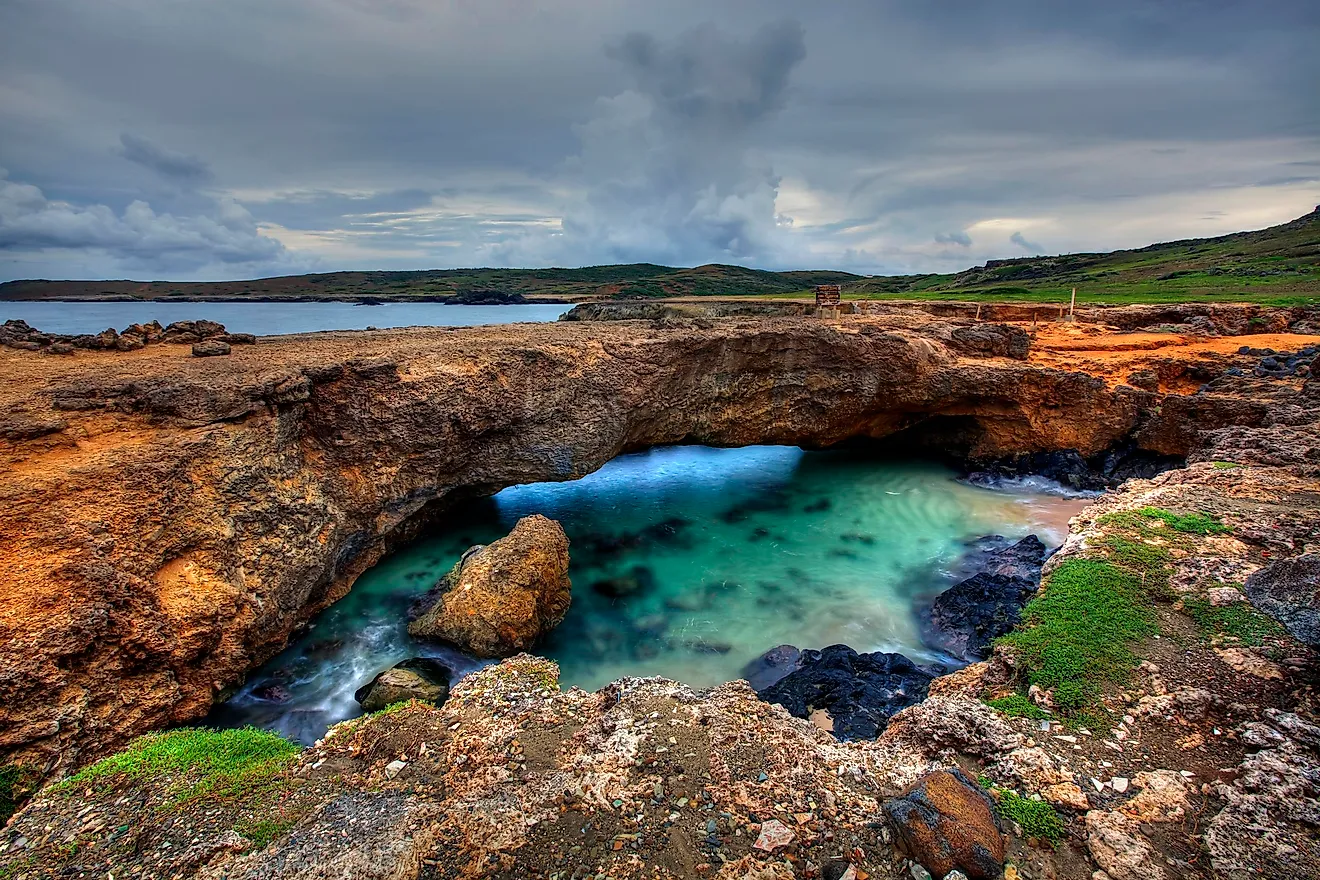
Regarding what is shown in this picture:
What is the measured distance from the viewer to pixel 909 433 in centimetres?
2548

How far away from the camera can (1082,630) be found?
8523 millimetres

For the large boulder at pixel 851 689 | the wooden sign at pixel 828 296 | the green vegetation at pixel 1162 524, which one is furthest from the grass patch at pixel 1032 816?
the wooden sign at pixel 828 296

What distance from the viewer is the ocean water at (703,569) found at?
12.0 m

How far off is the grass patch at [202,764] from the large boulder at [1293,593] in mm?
12542

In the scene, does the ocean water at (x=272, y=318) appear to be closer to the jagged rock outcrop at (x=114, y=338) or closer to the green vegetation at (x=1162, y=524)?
the jagged rock outcrop at (x=114, y=338)

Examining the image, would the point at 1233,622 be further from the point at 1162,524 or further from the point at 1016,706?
the point at 1016,706

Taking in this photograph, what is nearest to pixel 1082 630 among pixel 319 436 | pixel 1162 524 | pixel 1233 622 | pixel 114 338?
pixel 1233 622

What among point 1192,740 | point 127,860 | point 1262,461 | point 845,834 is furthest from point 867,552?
point 127,860

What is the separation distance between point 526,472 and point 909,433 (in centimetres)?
1737

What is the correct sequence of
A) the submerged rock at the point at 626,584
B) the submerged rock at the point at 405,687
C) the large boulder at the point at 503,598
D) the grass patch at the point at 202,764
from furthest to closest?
the submerged rock at the point at 626,584 < the large boulder at the point at 503,598 < the submerged rock at the point at 405,687 < the grass patch at the point at 202,764

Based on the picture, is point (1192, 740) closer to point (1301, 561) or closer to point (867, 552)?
point (1301, 561)

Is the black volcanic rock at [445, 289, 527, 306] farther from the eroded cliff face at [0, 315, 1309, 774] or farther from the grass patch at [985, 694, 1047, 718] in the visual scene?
the grass patch at [985, 694, 1047, 718]

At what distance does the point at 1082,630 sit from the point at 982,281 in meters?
81.2

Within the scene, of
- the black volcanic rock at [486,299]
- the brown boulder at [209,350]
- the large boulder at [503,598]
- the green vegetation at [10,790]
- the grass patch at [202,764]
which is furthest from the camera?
the black volcanic rock at [486,299]
